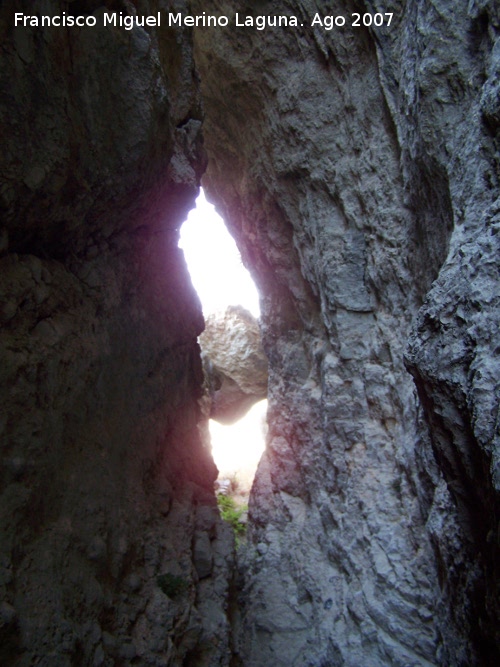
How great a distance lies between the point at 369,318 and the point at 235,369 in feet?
31.0

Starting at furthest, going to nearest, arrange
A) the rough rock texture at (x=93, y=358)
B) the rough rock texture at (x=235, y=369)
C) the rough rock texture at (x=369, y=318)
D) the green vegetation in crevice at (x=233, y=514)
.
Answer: the rough rock texture at (x=235, y=369) < the green vegetation in crevice at (x=233, y=514) < the rough rock texture at (x=369, y=318) < the rough rock texture at (x=93, y=358)

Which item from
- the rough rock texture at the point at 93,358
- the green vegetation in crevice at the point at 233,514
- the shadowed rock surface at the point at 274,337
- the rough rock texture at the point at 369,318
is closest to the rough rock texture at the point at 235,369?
the green vegetation in crevice at the point at 233,514

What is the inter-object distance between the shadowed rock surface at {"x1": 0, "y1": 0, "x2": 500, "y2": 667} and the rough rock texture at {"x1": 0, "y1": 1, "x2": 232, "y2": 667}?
0.03 m

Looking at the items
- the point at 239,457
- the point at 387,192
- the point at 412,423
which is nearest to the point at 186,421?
the point at 412,423

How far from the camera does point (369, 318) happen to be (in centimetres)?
793

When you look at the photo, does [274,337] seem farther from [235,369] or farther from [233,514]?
[233,514]

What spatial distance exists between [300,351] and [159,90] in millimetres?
6120

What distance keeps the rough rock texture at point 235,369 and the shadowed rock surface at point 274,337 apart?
5862 mm

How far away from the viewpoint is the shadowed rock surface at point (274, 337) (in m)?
3.91

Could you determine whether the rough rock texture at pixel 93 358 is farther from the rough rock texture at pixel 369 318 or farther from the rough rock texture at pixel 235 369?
the rough rock texture at pixel 235 369

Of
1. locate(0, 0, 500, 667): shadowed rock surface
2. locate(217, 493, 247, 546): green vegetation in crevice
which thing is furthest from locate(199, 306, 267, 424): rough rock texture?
locate(0, 0, 500, 667): shadowed rock surface

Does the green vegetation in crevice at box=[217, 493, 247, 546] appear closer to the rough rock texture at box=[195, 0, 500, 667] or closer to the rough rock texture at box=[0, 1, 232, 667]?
the rough rock texture at box=[195, 0, 500, 667]

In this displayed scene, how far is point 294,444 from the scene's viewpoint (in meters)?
9.92

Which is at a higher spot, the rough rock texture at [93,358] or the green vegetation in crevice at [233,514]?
the rough rock texture at [93,358]
